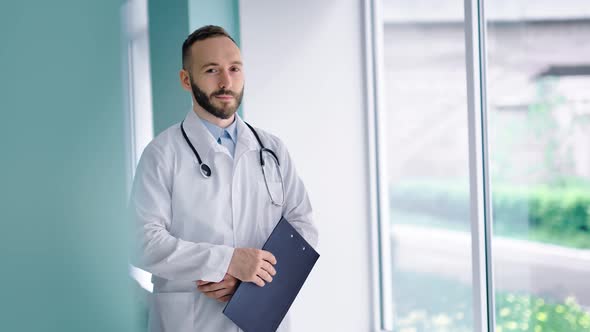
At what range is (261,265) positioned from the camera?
1327 millimetres

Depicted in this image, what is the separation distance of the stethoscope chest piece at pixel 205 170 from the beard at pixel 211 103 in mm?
122

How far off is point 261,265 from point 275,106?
1.11 m

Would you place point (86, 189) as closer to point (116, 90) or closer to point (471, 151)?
Result: point (116, 90)

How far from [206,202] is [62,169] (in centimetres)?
78

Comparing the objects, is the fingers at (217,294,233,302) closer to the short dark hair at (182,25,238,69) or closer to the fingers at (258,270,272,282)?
the fingers at (258,270,272,282)

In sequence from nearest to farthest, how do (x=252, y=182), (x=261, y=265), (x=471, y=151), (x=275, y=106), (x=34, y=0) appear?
1. (x=34, y=0)
2. (x=261, y=265)
3. (x=252, y=182)
4. (x=471, y=151)
5. (x=275, y=106)

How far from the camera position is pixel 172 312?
1.36m

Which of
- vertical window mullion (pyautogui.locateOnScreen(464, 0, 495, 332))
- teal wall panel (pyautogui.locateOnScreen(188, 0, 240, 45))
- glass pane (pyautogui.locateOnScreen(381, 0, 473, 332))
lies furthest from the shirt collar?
glass pane (pyautogui.locateOnScreen(381, 0, 473, 332))

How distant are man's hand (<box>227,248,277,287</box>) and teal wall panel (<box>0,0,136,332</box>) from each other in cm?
66

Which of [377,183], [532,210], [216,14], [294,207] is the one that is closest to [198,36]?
[294,207]

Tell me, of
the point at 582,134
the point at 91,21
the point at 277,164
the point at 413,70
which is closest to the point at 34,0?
the point at 91,21

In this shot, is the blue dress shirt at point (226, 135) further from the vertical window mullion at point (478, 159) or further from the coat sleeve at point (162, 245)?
the vertical window mullion at point (478, 159)

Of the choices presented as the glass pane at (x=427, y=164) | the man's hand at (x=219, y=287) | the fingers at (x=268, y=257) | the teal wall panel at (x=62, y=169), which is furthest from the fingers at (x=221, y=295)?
the glass pane at (x=427, y=164)

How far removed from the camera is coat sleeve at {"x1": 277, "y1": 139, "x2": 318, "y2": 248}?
1516 mm
